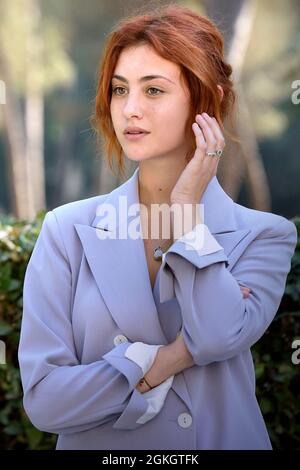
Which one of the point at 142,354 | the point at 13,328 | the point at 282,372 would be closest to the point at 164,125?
the point at 142,354

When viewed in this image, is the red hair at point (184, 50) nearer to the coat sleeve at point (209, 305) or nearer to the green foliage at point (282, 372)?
the coat sleeve at point (209, 305)

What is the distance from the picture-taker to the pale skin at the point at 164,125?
2273 mm

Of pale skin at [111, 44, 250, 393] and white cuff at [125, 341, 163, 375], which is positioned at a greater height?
pale skin at [111, 44, 250, 393]

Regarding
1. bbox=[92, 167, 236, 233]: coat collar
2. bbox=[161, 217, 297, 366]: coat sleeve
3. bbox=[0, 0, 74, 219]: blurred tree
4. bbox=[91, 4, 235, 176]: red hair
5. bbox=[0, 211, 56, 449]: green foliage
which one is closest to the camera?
bbox=[161, 217, 297, 366]: coat sleeve

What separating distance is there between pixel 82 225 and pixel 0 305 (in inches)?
47.3

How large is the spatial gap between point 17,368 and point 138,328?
53.6 inches

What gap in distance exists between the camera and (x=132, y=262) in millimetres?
2420

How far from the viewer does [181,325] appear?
2369 mm

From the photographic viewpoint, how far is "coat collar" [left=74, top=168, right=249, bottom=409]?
7.64ft

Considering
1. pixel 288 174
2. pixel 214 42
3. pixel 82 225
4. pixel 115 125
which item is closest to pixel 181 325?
pixel 82 225

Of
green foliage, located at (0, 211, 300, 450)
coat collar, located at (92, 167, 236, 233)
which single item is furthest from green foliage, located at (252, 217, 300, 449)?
coat collar, located at (92, 167, 236, 233)

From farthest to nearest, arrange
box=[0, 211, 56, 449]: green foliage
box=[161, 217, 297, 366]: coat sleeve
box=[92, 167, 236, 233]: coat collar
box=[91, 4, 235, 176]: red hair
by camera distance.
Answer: box=[0, 211, 56, 449]: green foliage, box=[92, 167, 236, 233]: coat collar, box=[91, 4, 235, 176]: red hair, box=[161, 217, 297, 366]: coat sleeve

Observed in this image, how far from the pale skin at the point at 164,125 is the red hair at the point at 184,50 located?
0.08 feet

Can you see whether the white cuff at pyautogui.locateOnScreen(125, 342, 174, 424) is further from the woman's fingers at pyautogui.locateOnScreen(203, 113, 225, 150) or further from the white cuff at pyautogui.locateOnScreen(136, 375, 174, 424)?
the woman's fingers at pyautogui.locateOnScreen(203, 113, 225, 150)
